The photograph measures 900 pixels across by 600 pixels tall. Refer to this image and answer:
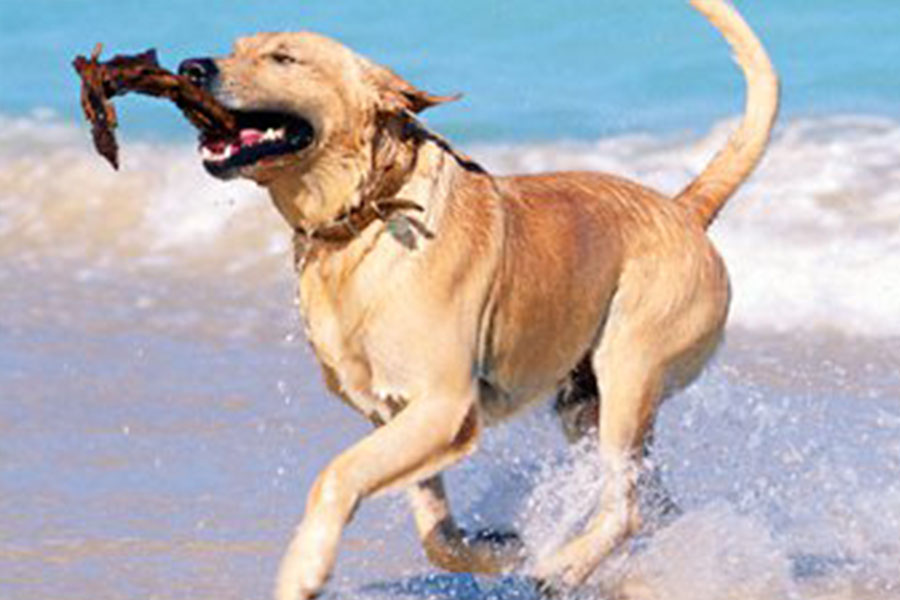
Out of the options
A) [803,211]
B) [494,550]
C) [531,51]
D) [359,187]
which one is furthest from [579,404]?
[531,51]

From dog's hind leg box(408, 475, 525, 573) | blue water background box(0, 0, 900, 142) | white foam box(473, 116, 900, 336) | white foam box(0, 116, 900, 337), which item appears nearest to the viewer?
dog's hind leg box(408, 475, 525, 573)

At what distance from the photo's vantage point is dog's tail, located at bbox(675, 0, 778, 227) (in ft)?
22.5

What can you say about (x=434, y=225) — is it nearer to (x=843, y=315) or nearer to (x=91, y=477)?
(x=91, y=477)

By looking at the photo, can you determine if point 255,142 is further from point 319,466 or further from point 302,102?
point 319,466

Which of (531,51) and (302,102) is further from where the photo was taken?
(531,51)

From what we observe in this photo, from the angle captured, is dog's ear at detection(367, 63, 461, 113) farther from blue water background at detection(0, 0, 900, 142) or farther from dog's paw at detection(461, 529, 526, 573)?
blue water background at detection(0, 0, 900, 142)

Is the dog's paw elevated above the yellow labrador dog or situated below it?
below

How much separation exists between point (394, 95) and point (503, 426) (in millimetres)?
1383

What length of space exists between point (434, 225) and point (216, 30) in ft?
42.5

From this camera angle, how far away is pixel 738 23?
22.5 feet

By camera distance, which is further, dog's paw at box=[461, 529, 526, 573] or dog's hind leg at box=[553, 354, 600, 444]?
dog's hind leg at box=[553, 354, 600, 444]

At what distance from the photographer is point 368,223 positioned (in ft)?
19.2

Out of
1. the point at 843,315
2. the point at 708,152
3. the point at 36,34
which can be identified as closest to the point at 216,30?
the point at 36,34

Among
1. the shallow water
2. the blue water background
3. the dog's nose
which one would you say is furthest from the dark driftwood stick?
the blue water background
